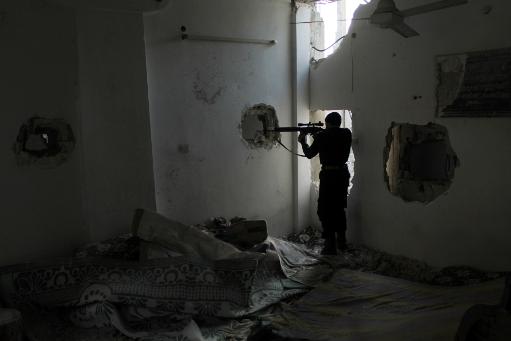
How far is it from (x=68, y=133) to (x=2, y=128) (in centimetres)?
60

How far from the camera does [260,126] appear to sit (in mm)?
6129

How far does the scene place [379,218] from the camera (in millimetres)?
5648

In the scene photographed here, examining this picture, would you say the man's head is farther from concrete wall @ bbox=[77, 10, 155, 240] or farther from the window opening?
concrete wall @ bbox=[77, 10, 155, 240]

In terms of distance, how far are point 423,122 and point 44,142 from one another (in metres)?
3.96

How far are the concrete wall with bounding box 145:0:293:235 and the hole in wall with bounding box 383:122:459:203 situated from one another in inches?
64.1

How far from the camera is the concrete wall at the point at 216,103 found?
17.2 ft

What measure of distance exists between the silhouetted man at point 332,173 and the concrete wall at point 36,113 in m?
2.69

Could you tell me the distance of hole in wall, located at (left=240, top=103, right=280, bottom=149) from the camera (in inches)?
235

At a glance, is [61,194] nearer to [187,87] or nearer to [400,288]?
[187,87]

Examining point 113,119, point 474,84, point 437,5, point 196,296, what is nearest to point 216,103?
point 113,119

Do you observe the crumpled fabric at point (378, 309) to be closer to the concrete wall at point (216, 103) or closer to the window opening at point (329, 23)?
the concrete wall at point (216, 103)

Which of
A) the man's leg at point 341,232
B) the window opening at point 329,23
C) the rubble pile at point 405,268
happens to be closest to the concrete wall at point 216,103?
the window opening at point 329,23

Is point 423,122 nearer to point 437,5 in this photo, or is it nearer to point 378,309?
point 437,5

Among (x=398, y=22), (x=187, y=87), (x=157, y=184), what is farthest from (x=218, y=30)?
(x=398, y=22)
